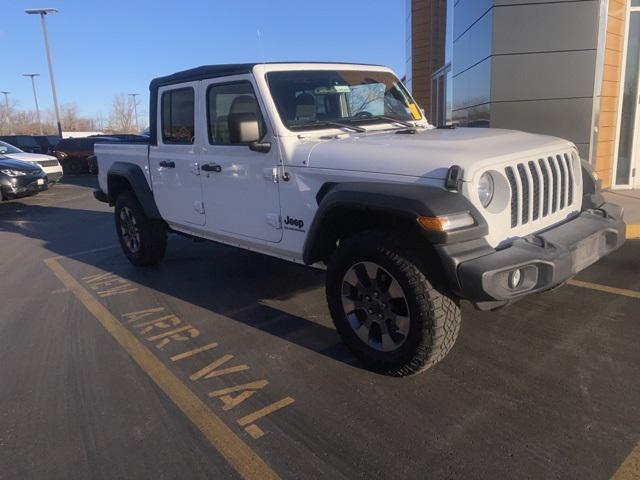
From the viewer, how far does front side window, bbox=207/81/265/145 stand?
3988 mm

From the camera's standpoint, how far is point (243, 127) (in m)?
3.73

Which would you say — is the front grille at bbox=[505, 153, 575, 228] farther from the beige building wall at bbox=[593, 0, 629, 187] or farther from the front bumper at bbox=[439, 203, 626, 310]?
the beige building wall at bbox=[593, 0, 629, 187]

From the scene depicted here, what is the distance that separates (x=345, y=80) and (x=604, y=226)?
2351 millimetres

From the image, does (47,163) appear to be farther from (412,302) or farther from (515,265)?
(515,265)

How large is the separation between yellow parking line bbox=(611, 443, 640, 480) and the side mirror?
2.96 m

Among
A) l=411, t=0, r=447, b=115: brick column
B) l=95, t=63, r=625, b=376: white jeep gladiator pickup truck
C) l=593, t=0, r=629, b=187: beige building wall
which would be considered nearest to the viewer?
l=95, t=63, r=625, b=376: white jeep gladiator pickup truck

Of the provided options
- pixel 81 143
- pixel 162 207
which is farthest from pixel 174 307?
pixel 81 143

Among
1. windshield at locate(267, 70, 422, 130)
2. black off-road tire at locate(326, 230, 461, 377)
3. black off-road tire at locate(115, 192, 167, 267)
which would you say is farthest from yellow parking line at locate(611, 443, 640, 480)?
black off-road tire at locate(115, 192, 167, 267)

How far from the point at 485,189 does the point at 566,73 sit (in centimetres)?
708

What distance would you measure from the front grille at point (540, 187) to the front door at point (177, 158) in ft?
9.05

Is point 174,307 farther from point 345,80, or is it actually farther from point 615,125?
point 615,125

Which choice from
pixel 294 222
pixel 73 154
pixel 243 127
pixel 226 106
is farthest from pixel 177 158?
pixel 73 154

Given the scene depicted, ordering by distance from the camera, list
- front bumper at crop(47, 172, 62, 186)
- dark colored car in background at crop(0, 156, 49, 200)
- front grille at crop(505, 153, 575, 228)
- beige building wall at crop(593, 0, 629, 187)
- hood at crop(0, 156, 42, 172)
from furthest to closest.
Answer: front bumper at crop(47, 172, 62, 186) → hood at crop(0, 156, 42, 172) → dark colored car in background at crop(0, 156, 49, 200) → beige building wall at crop(593, 0, 629, 187) → front grille at crop(505, 153, 575, 228)

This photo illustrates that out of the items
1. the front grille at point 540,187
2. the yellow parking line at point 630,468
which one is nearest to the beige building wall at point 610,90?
the front grille at point 540,187
